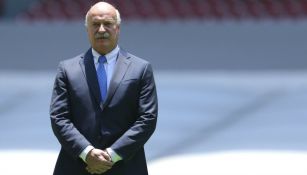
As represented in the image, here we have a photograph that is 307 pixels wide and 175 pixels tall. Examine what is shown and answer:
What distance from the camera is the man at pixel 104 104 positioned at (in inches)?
108

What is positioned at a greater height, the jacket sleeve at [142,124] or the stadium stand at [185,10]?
the stadium stand at [185,10]

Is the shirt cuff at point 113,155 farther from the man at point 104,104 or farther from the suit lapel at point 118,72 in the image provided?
the suit lapel at point 118,72

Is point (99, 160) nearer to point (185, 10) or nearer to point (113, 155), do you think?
point (113, 155)

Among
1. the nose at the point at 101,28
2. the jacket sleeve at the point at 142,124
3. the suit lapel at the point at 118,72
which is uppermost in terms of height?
the nose at the point at 101,28

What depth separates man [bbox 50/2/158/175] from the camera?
108 inches

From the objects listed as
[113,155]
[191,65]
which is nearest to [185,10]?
[191,65]

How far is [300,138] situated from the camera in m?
5.95

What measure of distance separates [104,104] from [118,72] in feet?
0.40

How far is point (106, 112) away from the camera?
2783mm

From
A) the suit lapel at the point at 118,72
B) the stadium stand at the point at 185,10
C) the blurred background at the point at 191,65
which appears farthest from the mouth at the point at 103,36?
the stadium stand at the point at 185,10

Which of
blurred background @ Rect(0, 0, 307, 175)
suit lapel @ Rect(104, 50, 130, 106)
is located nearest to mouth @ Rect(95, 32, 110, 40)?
suit lapel @ Rect(104, 50, 130, 106)

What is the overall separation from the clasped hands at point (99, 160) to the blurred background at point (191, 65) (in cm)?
306

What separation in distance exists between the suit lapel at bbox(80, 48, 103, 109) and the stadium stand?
20.3 ft

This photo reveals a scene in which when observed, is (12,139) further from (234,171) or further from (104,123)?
(104,123)
